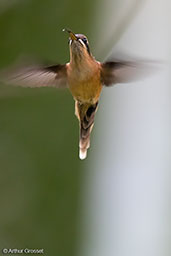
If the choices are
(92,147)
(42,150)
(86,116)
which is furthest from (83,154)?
(92,147)

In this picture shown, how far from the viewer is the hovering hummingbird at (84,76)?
746mm

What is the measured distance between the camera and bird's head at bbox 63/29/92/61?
0.73m

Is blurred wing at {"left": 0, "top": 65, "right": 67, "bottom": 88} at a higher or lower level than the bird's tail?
higher

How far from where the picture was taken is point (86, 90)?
31.8 inches

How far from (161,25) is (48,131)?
0.79 meters

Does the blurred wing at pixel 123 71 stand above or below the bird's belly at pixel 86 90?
above

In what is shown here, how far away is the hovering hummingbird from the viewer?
75cm

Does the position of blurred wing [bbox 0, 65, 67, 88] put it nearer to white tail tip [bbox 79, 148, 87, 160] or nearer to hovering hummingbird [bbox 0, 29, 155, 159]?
hovering hummingbird [bbox 0, 29, 155, 159]

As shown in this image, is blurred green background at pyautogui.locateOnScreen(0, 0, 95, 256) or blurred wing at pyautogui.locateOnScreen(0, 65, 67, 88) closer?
blurred wing at pyautogui.locateOnScreen(0, 65, 67, 88)

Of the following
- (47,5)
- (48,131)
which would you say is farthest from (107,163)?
(47,5)

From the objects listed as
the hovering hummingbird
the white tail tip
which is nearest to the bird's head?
the hovering hummingbird

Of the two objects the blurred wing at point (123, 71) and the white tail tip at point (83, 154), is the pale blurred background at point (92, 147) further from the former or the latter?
the white tail tip at point (83, 154)

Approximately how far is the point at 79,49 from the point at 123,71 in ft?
0.30

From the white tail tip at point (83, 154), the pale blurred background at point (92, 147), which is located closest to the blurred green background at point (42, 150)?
the pale blurred background at point (92, 147)
